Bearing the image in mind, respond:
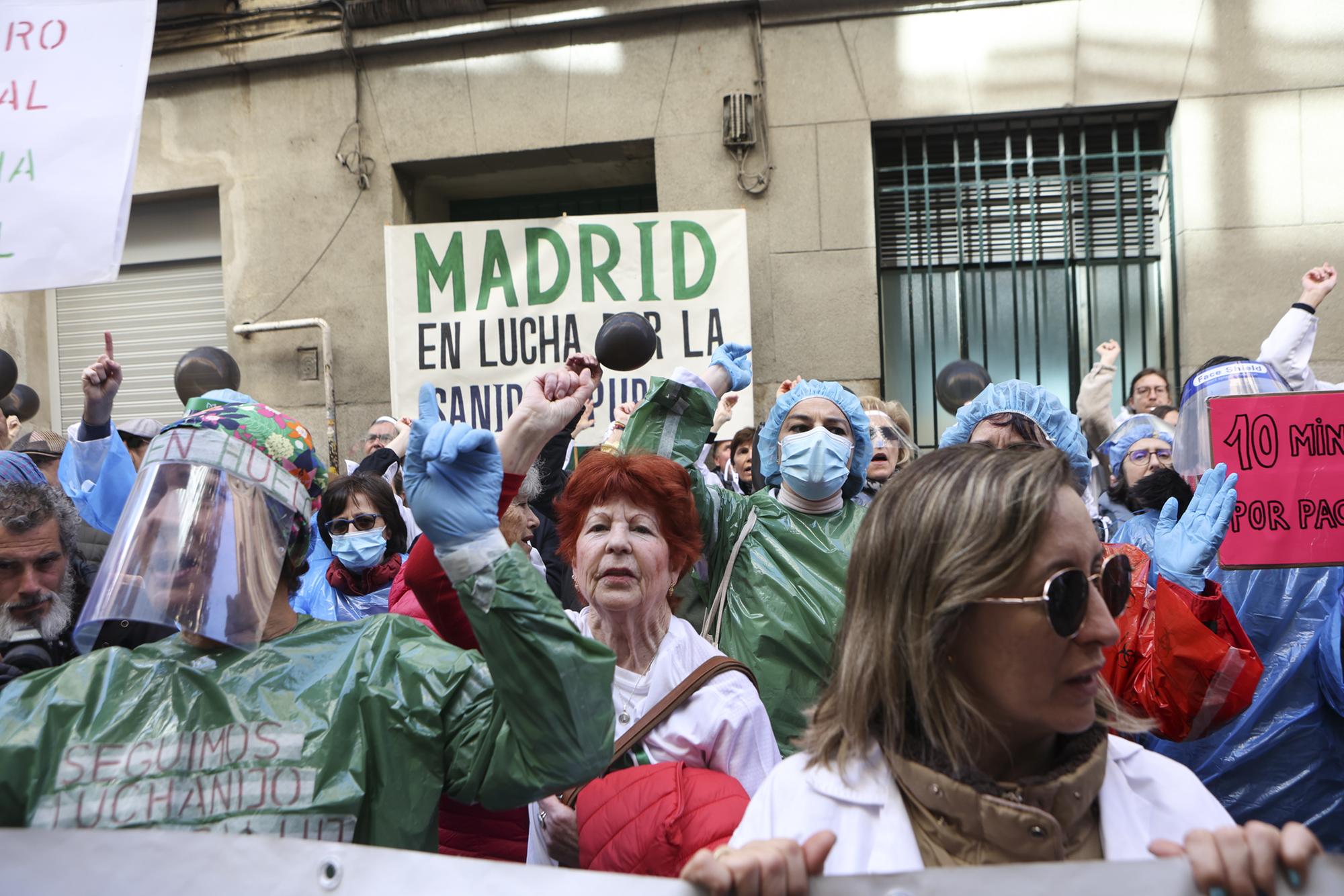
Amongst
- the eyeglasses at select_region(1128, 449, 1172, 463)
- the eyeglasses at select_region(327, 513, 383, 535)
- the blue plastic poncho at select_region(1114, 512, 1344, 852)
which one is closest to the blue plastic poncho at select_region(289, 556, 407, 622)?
the eyeglasses at select_region(327, 513, 383, 535)

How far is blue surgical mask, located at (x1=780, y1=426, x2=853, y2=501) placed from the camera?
3.72m

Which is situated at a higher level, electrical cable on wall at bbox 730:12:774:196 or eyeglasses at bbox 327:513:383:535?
electrical cable on wall at bbox 730:12:774:196

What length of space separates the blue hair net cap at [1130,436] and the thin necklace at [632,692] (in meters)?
2.55

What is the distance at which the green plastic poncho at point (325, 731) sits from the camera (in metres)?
1.79

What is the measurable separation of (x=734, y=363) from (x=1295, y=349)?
2.70 meters

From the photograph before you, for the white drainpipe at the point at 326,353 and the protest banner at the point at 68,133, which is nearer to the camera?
the protest banner at the point at 68,133

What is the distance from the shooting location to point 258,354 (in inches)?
346

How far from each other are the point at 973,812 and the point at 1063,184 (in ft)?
24.3

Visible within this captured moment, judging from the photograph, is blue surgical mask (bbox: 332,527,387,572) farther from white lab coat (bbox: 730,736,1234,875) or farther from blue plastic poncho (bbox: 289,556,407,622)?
white lab coat (bbox: 730,736,1234,875)

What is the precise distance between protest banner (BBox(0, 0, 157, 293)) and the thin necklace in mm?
1601

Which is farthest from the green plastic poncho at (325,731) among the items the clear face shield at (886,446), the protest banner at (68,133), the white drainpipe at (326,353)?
the white drainpipe at (326,353)

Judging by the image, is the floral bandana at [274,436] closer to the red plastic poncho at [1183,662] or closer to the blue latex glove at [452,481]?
the blue latex glove at [452,481]

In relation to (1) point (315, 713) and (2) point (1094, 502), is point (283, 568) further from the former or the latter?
(2) point (1094, 502)

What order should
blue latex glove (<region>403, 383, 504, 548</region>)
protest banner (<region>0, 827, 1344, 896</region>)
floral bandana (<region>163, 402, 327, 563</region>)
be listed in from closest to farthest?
protest banner (<region>0, 827, 1344, 896</region>), blue latex glove (<region>403, 383, 504, 548</region>), floral bandana (<region>163, 402, 327, 563</region>)
